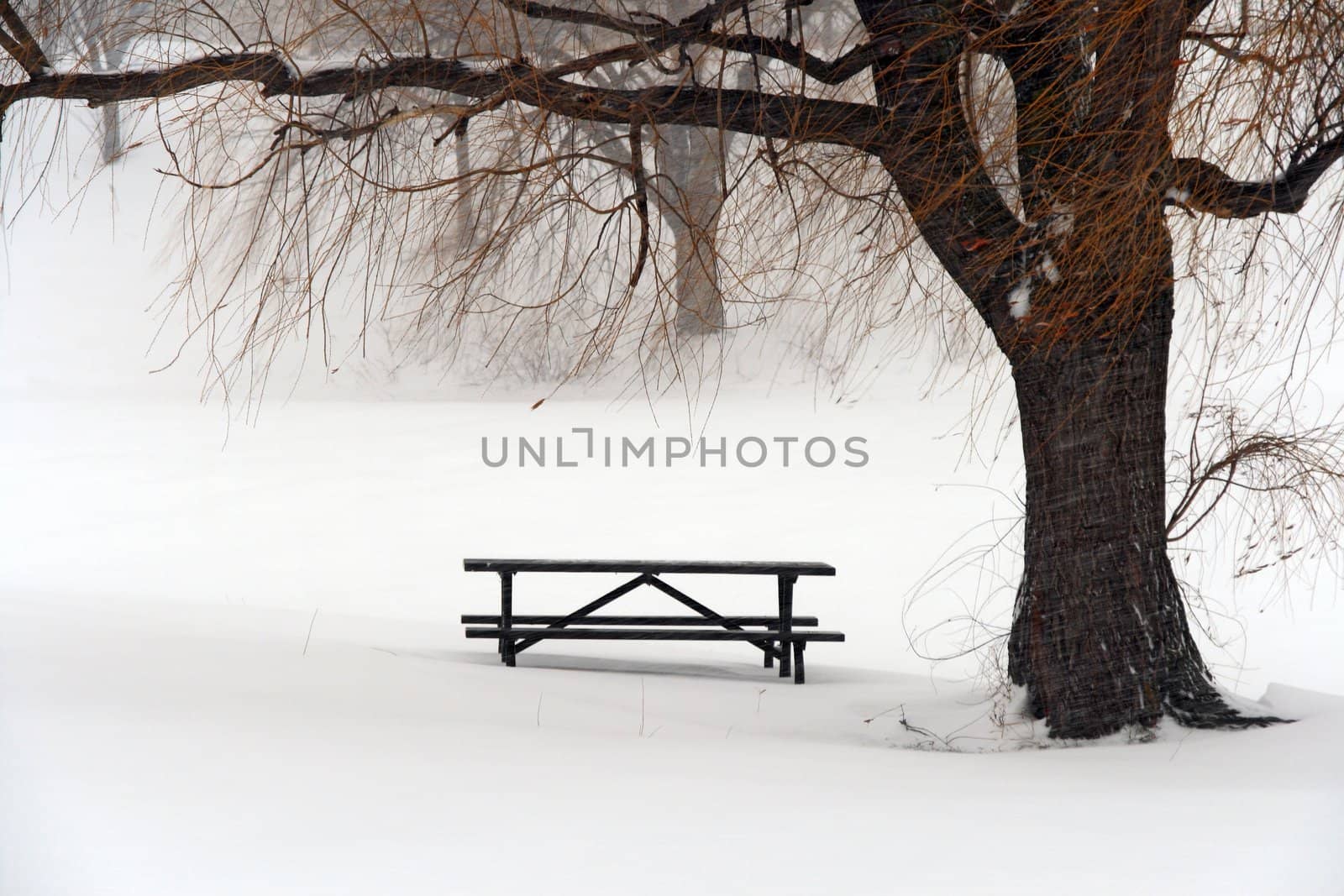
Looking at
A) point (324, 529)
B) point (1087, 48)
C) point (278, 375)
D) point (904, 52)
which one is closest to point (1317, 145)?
point (1087, 48)

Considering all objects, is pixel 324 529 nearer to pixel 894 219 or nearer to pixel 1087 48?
pixel 894 219

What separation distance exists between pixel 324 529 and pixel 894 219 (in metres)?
6.30

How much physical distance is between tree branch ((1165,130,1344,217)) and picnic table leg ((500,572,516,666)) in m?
3.48

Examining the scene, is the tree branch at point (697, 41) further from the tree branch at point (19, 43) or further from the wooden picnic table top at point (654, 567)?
the wooden picnic table top at point (654, 567)

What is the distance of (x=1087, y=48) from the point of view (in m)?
3.21

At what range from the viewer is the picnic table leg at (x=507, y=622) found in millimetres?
5766

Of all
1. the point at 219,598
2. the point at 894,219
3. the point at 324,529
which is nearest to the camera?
the point at 894,219

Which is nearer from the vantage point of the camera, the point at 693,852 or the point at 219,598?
the point at 693,852

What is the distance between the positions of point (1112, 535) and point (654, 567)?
236 centimetres

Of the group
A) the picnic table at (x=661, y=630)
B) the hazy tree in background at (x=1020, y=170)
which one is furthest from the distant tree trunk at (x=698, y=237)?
the picnic table at (x=661, y=630)

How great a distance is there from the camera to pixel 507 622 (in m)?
5.80

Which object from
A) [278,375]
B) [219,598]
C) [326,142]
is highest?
[278,375]

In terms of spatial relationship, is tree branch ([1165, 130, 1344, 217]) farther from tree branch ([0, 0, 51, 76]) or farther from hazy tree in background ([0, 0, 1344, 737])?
tree branch ([0, 0, 51, 76])

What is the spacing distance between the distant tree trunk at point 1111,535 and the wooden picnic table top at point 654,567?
161 cm
